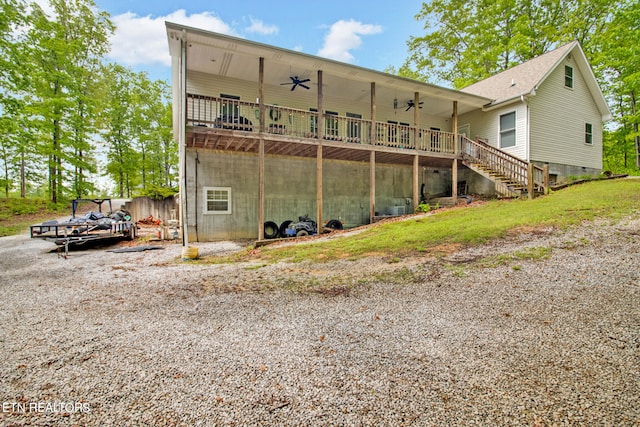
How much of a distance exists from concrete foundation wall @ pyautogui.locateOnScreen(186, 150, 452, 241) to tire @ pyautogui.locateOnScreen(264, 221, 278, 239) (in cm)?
58

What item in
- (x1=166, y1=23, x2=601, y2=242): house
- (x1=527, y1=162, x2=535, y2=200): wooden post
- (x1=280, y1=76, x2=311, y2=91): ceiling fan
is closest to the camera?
(x1=166, y1=23, x2=601, y2=242): house

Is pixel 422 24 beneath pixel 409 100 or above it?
above

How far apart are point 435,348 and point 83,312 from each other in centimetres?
443

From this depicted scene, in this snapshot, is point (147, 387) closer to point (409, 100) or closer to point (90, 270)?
point (90, 270)

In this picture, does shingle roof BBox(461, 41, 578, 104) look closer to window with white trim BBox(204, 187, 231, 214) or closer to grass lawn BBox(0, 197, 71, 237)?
window with white trim BBox(204, 187, 231, 214)

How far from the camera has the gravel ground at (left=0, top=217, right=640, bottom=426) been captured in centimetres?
197

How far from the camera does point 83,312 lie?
3811 mm

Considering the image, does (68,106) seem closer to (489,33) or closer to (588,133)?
(489,33)

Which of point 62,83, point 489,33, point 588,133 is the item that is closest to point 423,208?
point 588,133

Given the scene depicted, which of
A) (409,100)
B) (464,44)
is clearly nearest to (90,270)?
(409,100)

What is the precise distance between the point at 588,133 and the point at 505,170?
8520 millimetres

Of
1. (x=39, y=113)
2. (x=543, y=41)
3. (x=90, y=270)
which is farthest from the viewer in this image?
(x=543, y=41)

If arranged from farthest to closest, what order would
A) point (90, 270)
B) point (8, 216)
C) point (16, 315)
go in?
point (8, 216) → point (90, 270) → point (16, 315)

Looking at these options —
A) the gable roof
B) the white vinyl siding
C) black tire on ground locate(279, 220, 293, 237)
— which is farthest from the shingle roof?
black tire on ground locate(279, 220, 293, 237)
